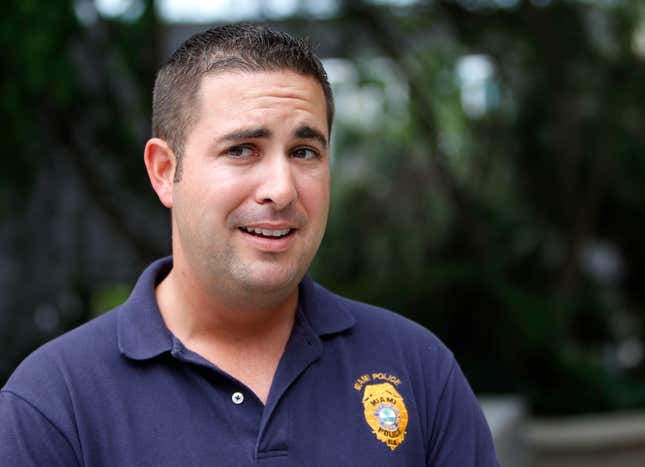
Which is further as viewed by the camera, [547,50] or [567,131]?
[567,131]

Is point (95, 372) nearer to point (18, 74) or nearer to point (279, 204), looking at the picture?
point (279, 204)

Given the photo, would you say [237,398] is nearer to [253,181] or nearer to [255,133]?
[253,181]

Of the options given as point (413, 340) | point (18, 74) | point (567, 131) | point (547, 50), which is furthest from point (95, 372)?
point (567, 131)

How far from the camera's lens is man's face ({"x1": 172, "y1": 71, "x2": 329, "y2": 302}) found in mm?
1884

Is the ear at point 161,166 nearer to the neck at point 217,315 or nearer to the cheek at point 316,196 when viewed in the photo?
the neck at point 217,315

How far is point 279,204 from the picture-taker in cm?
189

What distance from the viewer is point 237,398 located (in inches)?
74.4

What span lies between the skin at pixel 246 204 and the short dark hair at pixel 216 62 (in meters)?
0.02

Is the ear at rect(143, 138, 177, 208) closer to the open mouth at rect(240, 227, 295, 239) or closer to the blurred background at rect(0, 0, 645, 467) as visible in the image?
the open mouth at rect(240, 227, 295, 239)

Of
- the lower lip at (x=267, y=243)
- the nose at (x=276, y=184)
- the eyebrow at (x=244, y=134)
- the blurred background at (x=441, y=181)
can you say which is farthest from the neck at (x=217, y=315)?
the blurred background at (x=441, y=181)

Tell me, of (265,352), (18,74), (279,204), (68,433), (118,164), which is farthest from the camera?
(118,164)

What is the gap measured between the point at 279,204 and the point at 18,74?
14.8 ft

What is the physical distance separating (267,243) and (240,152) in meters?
0.21

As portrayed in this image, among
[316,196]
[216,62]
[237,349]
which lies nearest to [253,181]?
[316,196]
